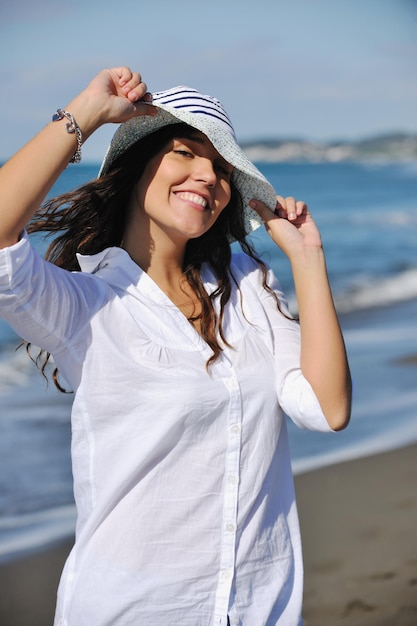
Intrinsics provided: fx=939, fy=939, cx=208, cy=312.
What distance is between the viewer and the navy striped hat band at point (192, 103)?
2.16m

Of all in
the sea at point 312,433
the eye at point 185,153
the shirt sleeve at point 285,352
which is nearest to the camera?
the shirt sleeve at point 285,352

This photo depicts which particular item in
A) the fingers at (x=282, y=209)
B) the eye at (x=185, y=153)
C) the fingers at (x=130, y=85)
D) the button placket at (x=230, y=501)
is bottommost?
the button placket at (x=230, y=501)

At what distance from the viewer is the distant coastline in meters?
20.0

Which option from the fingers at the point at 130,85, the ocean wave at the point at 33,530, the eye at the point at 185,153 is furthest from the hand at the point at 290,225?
the ocean wave at the point at 33,530

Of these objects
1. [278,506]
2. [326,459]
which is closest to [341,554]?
[326,459]

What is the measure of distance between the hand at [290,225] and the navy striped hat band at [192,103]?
0.84ft

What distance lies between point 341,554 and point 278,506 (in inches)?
83.9

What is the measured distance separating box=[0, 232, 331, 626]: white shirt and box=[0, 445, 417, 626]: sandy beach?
5.84ft

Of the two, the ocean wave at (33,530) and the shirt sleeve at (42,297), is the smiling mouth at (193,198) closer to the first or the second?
the shirt sleeve at (42,297)

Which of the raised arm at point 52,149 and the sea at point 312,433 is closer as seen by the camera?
the raised arm at point 52,149

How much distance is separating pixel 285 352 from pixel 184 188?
1.47 ft

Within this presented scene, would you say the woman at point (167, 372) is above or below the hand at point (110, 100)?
below

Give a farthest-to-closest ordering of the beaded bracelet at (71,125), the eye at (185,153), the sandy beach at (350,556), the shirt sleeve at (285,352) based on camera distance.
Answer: the sandy beach at (350,556), the eye at (185,153), the shirt sleeve at (285,352), the beaded bracelet at (71,125)

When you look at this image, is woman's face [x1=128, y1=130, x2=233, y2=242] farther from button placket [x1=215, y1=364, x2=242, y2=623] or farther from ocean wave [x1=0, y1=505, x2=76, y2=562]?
ocean wave [x1=0, y1=505, x2=76, y2=562]
